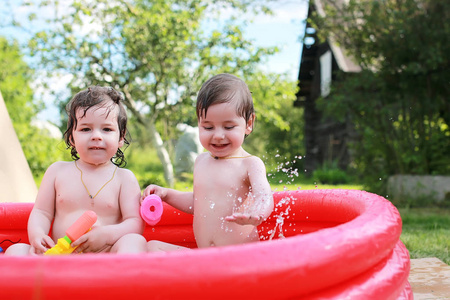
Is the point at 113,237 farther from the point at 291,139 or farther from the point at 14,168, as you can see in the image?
the point at 291,139

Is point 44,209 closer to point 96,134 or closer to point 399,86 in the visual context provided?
point 96,134

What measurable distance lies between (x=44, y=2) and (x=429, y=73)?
883 cm

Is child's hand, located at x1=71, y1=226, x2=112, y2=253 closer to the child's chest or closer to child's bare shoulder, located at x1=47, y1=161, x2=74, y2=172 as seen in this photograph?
the child's chest

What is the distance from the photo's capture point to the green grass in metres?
3.45

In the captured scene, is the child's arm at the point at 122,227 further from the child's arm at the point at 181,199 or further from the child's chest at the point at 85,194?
the child's arm at the point at 181,199

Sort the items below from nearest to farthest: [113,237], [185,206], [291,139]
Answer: [113,237], [185,206], [291,139]

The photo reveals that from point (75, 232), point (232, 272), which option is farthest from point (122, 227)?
point (232, 272)

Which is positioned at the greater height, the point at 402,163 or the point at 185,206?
the point at 185,206

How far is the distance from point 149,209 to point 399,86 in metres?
6.21

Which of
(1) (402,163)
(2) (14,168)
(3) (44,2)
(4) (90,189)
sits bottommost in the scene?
(1) (402,163)

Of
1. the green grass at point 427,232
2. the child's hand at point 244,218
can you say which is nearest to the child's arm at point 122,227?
the child's hand at point 244,218

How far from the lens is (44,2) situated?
11.1 metres

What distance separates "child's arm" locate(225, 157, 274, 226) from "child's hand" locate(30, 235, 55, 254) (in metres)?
0.74

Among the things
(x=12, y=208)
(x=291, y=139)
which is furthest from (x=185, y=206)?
(x=291, y=139)
